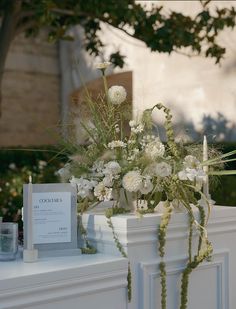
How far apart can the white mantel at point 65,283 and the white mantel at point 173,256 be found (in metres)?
0.10

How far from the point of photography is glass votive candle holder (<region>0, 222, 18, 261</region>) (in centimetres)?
235

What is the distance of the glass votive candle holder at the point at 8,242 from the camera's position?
2346 mm

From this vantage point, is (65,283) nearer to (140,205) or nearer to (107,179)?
(107,179)

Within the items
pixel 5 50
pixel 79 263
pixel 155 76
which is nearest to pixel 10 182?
pixel 5 50

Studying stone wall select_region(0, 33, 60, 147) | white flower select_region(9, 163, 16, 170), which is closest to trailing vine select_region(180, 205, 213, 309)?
white flower select_region(9, 163, 16, 170)

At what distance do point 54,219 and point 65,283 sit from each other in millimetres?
322

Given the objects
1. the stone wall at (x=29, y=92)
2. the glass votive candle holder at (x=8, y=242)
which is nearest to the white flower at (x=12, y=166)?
the stone wall at (x=29, y=92)

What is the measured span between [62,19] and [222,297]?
4342mm

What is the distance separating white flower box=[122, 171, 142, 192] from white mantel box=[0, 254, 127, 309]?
272mm

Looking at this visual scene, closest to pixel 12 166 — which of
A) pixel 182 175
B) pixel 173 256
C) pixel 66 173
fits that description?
pixel 66 173

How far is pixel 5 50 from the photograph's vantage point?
587cm

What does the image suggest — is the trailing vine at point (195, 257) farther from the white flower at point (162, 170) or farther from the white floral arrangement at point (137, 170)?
the white flower at point (162, 170)

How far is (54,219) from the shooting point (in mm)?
2412

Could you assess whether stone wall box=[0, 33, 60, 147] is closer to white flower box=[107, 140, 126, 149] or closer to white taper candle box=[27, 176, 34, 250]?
white flower box=[107, 140, 126, 149]
